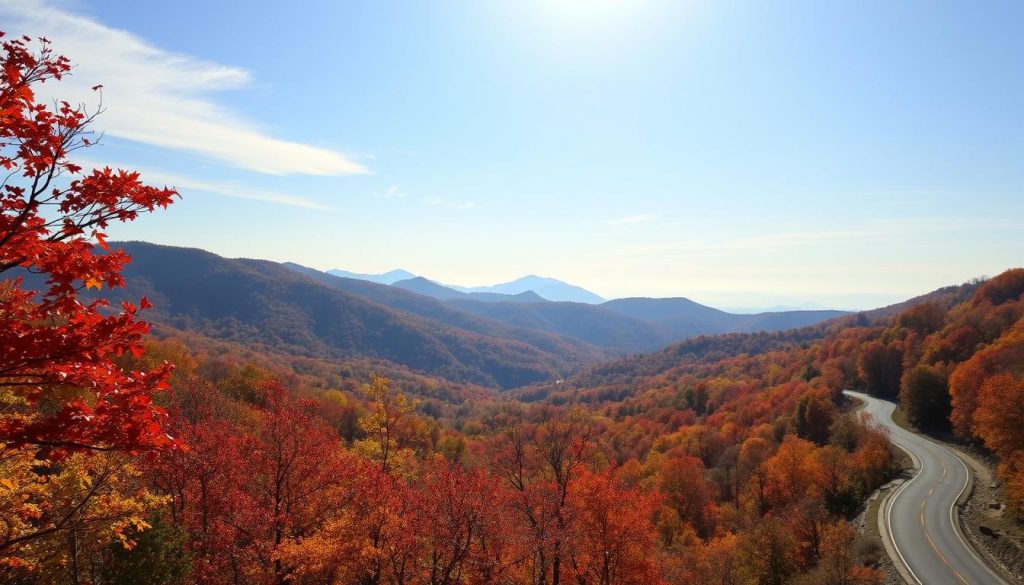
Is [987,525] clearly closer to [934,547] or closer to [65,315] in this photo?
[934,547]

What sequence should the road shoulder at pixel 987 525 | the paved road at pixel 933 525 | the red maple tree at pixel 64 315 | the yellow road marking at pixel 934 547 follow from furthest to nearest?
the paved road at pixel 933 525 → the road shoulder at pixel 987 525 → the yellow road marking at pixel 934 547 → the red maple tree at pixel 64 315

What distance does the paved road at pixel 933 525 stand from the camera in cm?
3027

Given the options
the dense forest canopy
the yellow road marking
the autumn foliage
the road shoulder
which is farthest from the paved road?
the autumn foliage

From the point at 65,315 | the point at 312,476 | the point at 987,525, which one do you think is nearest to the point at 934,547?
the point at 987,525

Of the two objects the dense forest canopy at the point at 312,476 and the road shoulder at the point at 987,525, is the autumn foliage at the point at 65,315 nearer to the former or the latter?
the dense forest canopy at the point at 312,476

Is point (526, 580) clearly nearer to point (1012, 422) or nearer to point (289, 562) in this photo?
point (289, 562)

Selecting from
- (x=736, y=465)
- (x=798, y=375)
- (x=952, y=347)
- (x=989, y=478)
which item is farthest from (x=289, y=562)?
(x=798, y=375)

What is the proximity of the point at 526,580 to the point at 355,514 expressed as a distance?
1143cm

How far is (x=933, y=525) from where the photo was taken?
3678 centimetres

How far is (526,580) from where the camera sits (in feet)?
82.7

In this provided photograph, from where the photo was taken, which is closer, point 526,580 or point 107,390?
point 107,390

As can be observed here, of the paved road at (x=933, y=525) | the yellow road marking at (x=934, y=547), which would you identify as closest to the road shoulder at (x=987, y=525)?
the paved road at (x=933, y=525)

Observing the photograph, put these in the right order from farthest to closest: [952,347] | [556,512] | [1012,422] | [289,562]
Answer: [952,347] < [1012,422] < [556,512] < [289,562]

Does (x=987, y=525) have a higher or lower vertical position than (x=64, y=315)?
lower
